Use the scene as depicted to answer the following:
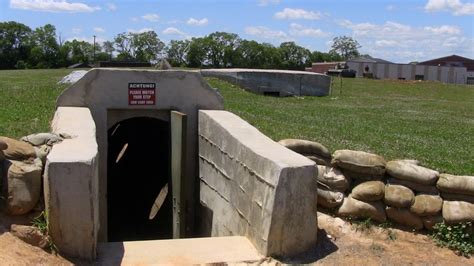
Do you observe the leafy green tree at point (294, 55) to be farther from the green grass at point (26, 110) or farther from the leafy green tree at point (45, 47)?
the green grass at point (26, 110)

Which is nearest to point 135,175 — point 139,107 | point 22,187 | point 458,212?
point 139,107

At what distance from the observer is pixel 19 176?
601 centimetres

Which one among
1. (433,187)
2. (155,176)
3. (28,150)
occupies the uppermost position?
(28,150)

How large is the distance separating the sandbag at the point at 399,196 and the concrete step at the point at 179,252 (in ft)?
6.33

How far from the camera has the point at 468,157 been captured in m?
9.32

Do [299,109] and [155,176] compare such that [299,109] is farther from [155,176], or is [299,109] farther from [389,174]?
[389,174]

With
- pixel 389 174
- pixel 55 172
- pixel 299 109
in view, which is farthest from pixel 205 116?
pixel 299 109

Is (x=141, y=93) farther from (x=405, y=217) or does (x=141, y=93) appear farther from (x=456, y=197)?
(x=456, y=197)

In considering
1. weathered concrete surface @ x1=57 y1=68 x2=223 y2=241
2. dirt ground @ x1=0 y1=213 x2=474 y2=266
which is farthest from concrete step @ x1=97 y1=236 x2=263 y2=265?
weathered concrete surface @ x1=57 y1=68 x2=223 y2=241

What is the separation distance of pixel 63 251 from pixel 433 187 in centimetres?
454

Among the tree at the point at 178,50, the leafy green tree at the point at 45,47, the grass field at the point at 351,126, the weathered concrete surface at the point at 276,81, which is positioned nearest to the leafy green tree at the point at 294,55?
the tree at the point at 178,50

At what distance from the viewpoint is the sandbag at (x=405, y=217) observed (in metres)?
7.06

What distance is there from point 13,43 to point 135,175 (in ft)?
222

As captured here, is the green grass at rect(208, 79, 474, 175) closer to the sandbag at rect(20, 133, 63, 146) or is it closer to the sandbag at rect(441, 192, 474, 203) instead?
the sandbag at rect(441, 192, 474, 203)
